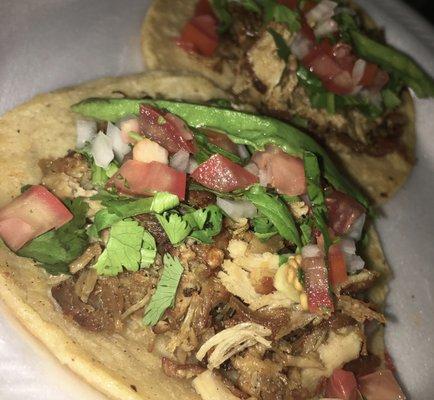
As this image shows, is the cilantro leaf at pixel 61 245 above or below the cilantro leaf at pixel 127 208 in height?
below

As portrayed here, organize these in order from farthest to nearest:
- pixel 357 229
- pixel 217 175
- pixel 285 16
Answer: pixel 285 16 < pixel 357 229 < pixel 217 175

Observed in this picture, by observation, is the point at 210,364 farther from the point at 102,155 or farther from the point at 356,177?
the point at 356,177

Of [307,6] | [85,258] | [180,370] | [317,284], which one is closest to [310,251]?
[317,284]

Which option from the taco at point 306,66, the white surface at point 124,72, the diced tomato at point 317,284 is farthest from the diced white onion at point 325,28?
the diced tomato at point 317,284

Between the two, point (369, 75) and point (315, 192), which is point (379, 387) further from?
point (369, 75)

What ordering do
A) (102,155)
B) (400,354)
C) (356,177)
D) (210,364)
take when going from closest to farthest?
(210,364), (102,155), (400,354), (356,177)

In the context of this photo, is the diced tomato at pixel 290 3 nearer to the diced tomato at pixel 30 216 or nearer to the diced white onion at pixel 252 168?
the diced white onion at pixel 252 168

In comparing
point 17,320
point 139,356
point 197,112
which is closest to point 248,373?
point 139,356
